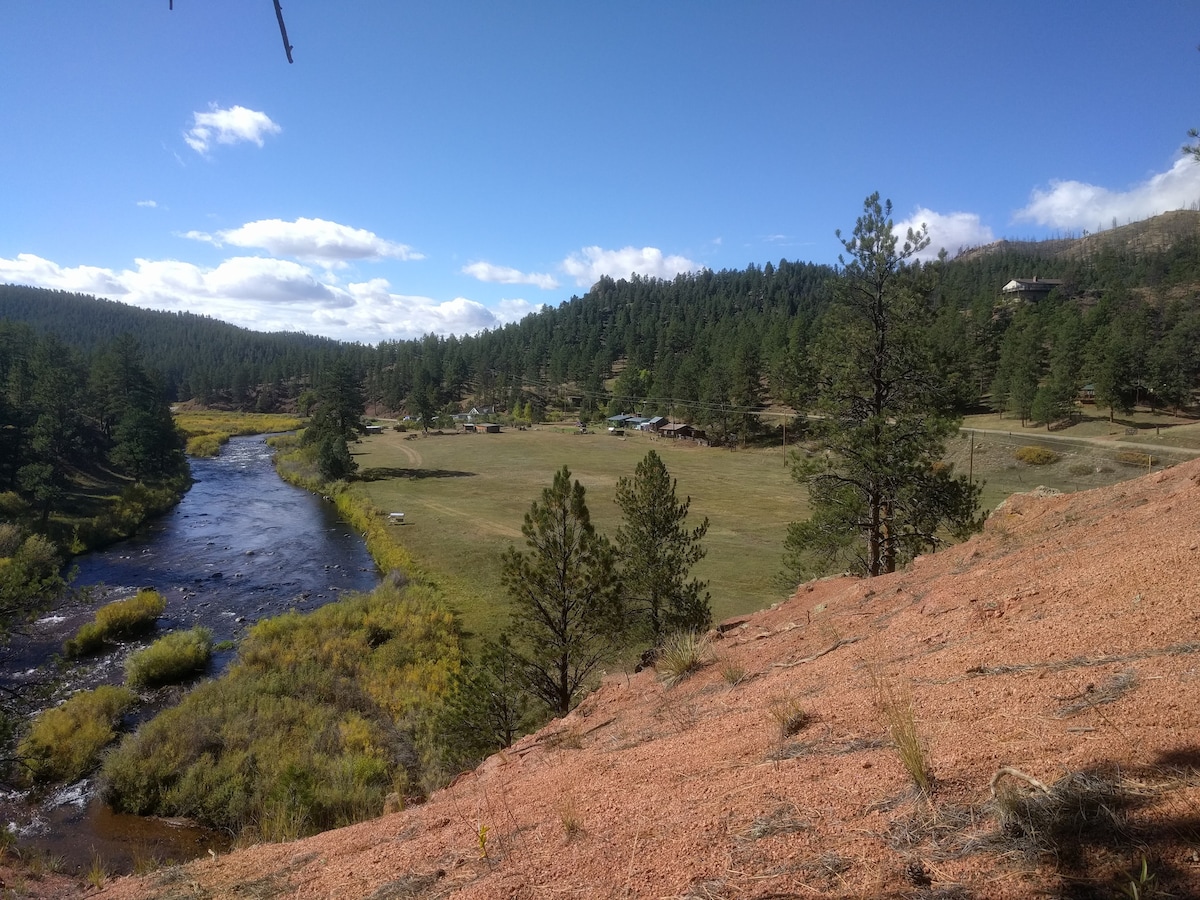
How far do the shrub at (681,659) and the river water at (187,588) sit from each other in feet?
25.8

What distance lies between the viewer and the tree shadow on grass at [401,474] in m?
65.3

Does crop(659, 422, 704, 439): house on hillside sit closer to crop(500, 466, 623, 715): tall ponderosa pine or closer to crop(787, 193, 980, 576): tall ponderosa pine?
crop(787, 193, 980, 576): tall ponderosa pine

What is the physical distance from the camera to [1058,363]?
213ft

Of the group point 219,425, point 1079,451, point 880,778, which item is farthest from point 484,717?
point 219,425

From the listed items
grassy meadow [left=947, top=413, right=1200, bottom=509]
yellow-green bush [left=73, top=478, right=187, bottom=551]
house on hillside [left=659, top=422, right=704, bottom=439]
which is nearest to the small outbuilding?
house on hillside [left=659, top=422, right=704, bottom=439]

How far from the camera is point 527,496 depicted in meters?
57.3

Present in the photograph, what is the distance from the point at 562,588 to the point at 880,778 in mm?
11937

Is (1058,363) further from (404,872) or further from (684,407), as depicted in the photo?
(404,872)

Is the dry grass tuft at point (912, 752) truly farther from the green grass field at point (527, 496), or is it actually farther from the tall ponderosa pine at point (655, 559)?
the green grass field at point (527, 496)

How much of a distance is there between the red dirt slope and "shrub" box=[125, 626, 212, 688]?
17880 millimetres

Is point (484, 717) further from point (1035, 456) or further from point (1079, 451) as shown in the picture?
point (1079, 451)

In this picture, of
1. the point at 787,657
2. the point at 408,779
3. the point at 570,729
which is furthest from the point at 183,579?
the point at 787,657

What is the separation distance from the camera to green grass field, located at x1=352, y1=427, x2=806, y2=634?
32.8 meters

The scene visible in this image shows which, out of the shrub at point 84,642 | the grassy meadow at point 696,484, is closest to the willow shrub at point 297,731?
the grassy meadow at point 696,484
